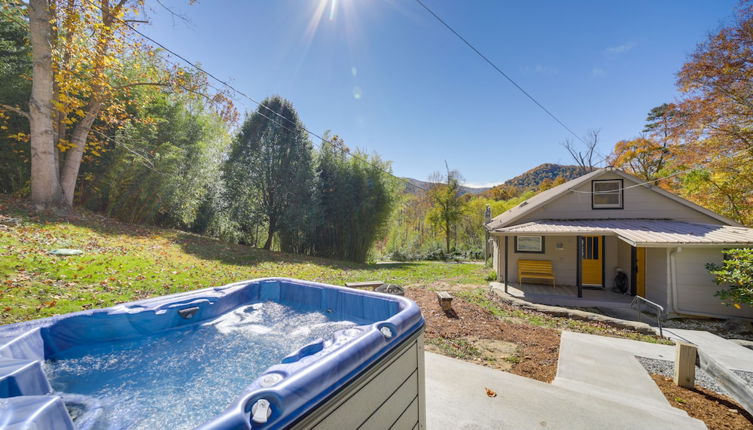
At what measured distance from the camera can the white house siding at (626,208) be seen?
7641mm

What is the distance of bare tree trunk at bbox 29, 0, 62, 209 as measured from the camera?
604cm

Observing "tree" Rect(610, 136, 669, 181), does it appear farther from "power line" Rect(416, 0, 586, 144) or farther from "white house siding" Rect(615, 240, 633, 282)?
"power line" Rect(416, 0, 586, 144)

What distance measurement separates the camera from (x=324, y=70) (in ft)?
25.8

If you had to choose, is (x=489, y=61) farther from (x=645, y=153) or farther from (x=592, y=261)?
(x=645, y=153)

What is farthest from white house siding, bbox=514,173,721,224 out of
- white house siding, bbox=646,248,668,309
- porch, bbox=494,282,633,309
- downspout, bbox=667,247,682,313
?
downspout, bbox=667,247,682,313

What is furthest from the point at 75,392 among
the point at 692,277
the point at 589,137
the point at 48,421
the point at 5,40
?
the point at 589,137

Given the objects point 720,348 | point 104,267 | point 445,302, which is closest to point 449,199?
point 445,302

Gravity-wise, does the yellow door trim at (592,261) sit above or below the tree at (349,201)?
below

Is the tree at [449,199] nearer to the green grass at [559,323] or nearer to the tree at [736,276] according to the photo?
the green grass at [559,323]

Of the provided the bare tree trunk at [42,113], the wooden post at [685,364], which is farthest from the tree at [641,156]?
the bare tree trunk at [42,113]

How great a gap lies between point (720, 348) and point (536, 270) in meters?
3.92

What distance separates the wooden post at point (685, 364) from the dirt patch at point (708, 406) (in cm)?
7

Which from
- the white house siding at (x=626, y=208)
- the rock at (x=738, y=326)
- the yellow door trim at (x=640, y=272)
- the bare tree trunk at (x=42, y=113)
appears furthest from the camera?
the white house siding at (x=626, y=208)

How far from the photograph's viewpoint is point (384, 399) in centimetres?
168
